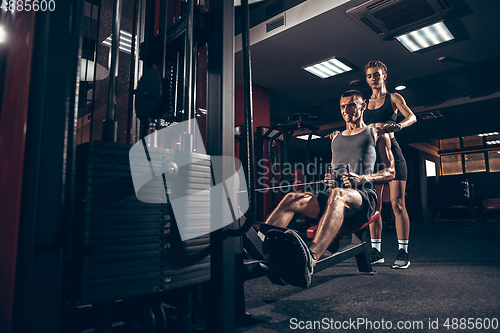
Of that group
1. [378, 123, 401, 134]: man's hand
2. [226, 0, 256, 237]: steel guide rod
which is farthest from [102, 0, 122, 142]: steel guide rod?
[378, 123, 401, 134]: man's hand

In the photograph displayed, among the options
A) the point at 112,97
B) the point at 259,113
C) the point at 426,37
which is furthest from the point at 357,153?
the point at 259,113

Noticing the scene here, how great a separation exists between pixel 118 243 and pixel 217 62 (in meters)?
0.71

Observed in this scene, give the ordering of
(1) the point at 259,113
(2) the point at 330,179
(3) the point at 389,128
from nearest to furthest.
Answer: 1. (2) the point at 330,179
2. (3) the point at 389,128
3. (1) the point at 259,113

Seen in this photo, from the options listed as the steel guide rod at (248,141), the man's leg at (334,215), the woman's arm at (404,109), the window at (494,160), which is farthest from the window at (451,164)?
the steel guide rod at (248,141)

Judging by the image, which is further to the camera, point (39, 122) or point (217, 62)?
point (217, 62)

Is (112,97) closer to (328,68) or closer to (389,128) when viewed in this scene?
(389,128)

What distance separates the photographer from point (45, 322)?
0.68 meters

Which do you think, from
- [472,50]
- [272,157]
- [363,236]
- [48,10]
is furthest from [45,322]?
[472,50]

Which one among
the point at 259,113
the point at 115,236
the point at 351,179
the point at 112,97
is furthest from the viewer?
the point at 259,113

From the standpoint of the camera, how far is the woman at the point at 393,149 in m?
2.49

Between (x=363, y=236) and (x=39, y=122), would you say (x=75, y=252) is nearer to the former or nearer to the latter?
(x=39, y=122)

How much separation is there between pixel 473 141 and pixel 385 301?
13.0 metres

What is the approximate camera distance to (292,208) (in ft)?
5.64

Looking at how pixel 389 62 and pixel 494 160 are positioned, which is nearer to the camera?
pixel 389 62
